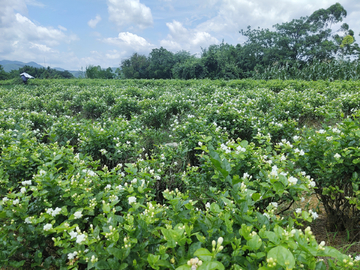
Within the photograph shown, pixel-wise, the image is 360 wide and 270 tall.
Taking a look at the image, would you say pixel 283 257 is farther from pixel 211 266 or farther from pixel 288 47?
pixel 288 47

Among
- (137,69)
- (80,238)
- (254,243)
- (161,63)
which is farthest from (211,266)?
(137,69)

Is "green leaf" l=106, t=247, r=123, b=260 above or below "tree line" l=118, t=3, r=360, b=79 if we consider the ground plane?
below

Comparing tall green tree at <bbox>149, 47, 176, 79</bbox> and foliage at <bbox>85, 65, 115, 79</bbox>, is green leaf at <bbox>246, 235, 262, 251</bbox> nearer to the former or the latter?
tall green tree at <bbox>149, 47, 176, 79</bbox>

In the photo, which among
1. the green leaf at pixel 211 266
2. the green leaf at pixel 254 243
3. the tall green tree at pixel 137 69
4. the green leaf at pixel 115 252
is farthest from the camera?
the tall green tree at pixel 137 69

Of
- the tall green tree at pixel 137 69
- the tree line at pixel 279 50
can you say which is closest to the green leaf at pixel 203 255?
the tree line at pixel 279 50

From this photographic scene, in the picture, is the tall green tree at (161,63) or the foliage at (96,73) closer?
the tall green tree at (161,63)

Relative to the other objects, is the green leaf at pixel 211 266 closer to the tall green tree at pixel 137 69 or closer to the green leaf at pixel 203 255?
the green leaf at pixel 203 255

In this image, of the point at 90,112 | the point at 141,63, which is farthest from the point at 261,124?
the point at 141,63

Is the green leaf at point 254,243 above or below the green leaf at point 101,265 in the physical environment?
above

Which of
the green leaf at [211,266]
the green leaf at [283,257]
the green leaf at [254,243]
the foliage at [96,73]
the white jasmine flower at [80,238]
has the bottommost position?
the white jasmine flower at [80,238]

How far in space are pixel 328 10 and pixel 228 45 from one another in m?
13.4

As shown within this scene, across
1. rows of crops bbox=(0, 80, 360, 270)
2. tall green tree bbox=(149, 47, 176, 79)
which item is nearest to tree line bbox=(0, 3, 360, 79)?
tall green tree bbox=(149, 47, 176, 79)

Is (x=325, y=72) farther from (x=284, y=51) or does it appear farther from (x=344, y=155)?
(x=344, y=155)

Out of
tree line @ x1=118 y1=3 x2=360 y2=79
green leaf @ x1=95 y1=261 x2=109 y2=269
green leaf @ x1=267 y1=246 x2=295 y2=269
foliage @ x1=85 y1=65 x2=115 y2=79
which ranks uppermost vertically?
tree line @ x1=118 y1=3 x2=360 y2=79
